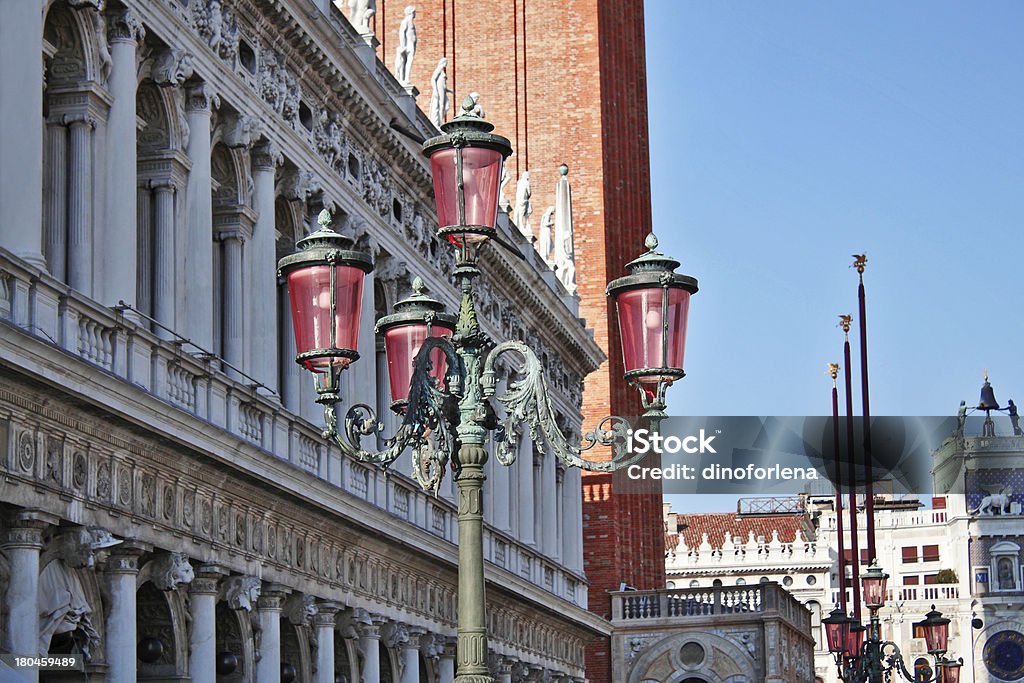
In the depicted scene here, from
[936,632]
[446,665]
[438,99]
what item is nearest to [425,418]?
[446,665]

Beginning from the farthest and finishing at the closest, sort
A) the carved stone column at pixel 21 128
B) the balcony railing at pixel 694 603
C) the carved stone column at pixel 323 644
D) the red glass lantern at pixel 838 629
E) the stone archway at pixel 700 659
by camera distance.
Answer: the balcony railing at pixel 694 603, the stone archway at pixel 700 659, the red glass lantern at pixel 838 629, the carved stone column at pixel 323 644, the carved stone column at pixel 21 128

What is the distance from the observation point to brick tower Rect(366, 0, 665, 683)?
43062 mm

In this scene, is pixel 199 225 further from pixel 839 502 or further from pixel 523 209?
pixel 839 502

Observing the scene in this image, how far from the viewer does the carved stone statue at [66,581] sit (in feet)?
49.6

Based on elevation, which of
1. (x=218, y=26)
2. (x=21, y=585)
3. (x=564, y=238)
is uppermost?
(x=564, y=238)

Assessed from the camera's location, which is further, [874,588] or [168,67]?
[874,588]

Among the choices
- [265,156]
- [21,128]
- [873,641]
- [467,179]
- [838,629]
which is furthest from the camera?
[838,629]

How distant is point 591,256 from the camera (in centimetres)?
4369

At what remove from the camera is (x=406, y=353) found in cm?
1208

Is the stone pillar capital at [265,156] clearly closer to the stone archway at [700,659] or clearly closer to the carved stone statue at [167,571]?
the carved stone statue at [167,571]

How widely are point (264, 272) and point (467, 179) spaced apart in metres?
10.2

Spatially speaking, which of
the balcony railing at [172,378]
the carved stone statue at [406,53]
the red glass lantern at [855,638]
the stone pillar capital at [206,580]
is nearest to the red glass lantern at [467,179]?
the balcony railing at [172,378]

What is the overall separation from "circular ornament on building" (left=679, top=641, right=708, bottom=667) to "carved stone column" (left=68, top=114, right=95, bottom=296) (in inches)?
989

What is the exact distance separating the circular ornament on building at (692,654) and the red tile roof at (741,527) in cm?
4802
